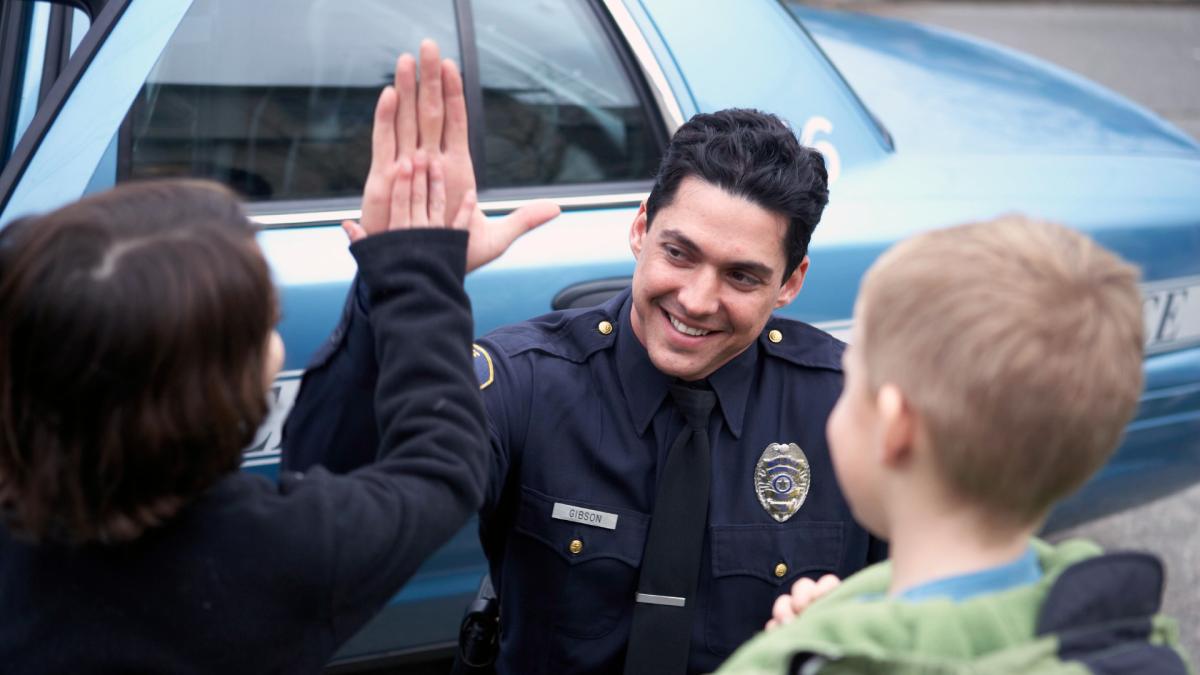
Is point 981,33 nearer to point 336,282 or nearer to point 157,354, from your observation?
point 336,282

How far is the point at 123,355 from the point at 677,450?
891mm

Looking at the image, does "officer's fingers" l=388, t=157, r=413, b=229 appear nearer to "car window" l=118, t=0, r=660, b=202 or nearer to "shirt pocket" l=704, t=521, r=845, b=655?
"shirt pocket" l=704, t=521, r=845, b=655

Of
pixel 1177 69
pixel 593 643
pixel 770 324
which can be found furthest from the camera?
pixel 1177 69

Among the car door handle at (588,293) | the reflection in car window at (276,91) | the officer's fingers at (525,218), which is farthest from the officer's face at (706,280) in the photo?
the reflection in car window at (276,91)

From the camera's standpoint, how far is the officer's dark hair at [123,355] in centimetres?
103

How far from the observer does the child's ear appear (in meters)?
1.04

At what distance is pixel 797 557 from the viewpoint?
69.9 inches

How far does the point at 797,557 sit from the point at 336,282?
86 centimetres

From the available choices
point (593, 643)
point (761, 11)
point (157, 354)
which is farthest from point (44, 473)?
point (761, 11)

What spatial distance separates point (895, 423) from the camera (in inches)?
41.1

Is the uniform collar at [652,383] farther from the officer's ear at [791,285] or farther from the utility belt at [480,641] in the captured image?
the utility belt at [480,641]

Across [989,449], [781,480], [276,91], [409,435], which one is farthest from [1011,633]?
[276,91]

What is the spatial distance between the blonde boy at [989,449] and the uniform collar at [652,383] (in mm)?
693

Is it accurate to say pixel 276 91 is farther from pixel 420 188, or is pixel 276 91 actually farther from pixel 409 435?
pixel 409 435
